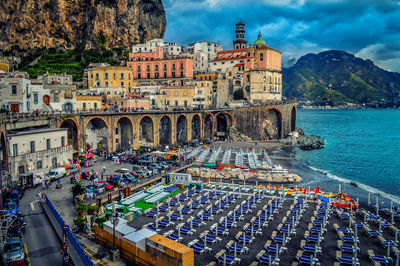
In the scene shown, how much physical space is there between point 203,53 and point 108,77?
43.2m

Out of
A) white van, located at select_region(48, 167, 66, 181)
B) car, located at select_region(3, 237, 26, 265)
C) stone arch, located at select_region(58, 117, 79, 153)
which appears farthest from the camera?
stone arch, located at select_region(58, 117, 79, 153)

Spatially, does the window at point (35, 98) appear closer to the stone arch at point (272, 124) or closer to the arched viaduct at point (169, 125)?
the arched viaduct at point (169, 125)

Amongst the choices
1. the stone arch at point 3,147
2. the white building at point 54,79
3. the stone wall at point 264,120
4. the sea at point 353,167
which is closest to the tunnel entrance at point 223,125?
the stone wall at point 264,120

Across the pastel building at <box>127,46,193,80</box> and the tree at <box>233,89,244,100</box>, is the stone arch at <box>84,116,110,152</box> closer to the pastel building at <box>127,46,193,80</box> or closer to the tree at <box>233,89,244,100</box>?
the pastel building at <box>127,46,193,80</box>

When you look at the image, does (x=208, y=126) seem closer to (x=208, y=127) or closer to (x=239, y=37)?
(x=208, y=127)

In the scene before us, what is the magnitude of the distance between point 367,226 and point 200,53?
9111 cm

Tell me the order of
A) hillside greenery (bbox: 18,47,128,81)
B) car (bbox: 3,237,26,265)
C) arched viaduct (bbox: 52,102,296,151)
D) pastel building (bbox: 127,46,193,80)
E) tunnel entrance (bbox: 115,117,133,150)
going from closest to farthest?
car (bbox: 3,237,26,265), arched viaduct (bbox: 52,102,296,151), tunnel entrance (bbox: 115,117,133,150), pastel building (bbox: 127,46,193,80), hillside greenery (bbox: 18,47,128,81)

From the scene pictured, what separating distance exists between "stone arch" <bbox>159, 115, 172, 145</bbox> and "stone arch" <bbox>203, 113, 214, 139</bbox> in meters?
14.4

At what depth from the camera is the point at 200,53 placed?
10988 centimetres

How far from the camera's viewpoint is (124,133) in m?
61.5

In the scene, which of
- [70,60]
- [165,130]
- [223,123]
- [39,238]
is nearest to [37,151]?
[39,238]

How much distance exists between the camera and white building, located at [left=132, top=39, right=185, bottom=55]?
106 m

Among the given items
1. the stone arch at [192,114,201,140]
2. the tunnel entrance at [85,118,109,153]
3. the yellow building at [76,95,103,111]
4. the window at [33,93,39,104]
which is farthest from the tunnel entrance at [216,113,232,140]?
the window at [33,93,39,104]

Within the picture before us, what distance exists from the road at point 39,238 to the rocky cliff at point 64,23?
321 ft
